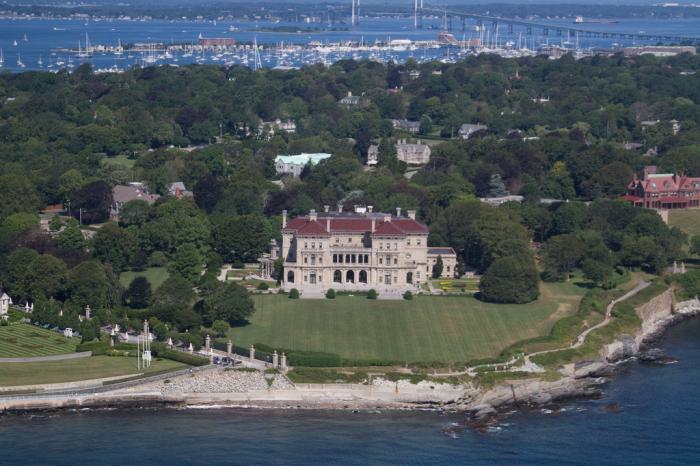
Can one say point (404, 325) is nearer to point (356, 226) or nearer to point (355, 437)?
point (356, 226)

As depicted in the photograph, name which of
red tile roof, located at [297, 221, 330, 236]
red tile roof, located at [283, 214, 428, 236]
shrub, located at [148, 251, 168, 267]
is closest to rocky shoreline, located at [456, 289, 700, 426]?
red tile roof, located at [283, 214, 428, 236]

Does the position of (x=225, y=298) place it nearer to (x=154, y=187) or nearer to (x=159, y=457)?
(x=159, y=457)

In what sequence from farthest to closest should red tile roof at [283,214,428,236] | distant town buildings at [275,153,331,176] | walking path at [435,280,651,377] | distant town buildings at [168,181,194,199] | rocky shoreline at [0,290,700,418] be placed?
distant town buildings at [275,153,331,176] → distant town buildings at [168,181,194,199] → red tile roof at [283,214,428,236] → walking path at [435,280,651,377] → rocky shoreline at [0,290,700,418]

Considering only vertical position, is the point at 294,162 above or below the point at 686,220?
below

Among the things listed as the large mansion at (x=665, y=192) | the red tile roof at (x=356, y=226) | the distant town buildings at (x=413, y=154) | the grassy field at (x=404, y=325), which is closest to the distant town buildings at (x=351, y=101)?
the distant town buildings at (x=413, y=154)

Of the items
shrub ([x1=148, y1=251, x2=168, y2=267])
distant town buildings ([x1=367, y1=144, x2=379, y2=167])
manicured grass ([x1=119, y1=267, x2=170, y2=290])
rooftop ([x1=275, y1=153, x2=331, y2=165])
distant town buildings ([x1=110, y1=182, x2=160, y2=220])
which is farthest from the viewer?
distant town buildings ([x1=367, y1=144, x2=379, y2=167])

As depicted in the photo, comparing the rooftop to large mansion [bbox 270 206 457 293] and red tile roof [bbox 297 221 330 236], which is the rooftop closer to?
large mansion [bbox 270 206 457 293]

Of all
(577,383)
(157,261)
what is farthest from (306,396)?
(157,261)
